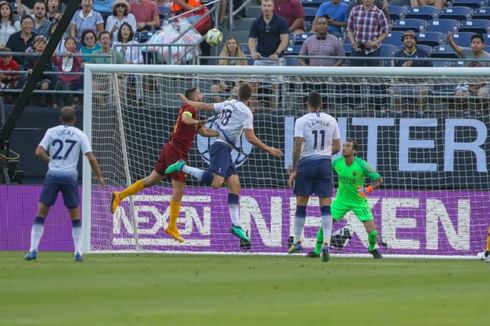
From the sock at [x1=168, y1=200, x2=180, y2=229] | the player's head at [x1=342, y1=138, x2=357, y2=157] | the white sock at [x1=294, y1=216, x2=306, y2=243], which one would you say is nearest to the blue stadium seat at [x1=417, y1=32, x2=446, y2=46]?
the player's head at [x1=342, y1=138, x2=357, y2=157]

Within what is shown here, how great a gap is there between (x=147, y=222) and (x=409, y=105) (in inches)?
183

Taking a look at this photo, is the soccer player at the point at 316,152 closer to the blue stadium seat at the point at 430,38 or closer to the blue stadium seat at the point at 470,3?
the blue stadium seat at the point at 430,38

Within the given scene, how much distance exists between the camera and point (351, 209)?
64.5ft

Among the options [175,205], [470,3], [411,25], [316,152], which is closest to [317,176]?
[316,152]

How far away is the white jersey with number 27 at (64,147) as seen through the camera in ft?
56.2

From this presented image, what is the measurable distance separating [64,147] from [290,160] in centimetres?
572

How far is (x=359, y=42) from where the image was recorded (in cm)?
2292

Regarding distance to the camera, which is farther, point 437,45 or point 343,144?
point 437,45

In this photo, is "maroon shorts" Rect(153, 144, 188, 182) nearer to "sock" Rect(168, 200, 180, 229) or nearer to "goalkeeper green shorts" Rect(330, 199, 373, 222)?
"sock" Rect(168, 200, 180, 229)

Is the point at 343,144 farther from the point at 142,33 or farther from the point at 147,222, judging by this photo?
the point at 142,33

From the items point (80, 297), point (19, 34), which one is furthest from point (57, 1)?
point (80, 297)

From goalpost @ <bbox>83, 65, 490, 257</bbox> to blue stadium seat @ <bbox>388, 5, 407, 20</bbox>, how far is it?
3.78 meters

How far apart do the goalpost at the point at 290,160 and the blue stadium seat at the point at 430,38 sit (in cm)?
268

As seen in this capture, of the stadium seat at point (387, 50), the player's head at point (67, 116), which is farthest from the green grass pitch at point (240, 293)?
the stadium seat at point (387, 50)
